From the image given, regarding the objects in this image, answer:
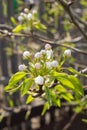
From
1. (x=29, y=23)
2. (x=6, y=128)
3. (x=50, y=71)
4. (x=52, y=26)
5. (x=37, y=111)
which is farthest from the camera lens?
(x=52, y=26)

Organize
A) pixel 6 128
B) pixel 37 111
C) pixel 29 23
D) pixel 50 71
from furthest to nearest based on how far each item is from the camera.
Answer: pixel 37 111
pixel 6 128
pixel 29 23
pixel 50 71

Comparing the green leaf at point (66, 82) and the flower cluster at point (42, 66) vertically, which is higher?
the flower cluster at point (42, 66)

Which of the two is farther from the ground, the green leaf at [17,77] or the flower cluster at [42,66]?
the flower cluster at [42,66]

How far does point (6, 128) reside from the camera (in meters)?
3.94

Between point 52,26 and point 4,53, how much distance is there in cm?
69

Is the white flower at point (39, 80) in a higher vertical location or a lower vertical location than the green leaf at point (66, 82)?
higher

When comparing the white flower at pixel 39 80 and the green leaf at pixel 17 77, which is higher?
the white flower at pixel 39 80

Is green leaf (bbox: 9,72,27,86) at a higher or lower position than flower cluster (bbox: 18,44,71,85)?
lower

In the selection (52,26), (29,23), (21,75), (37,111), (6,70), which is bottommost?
(37,111)

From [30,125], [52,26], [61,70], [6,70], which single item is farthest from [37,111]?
[61,70]

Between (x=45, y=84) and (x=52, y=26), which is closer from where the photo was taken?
(x=45, y=84)

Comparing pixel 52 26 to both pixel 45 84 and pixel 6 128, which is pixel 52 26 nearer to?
pixel 6 128

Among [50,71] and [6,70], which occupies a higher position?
[50,71]

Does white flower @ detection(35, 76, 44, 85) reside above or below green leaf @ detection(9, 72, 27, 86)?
above
